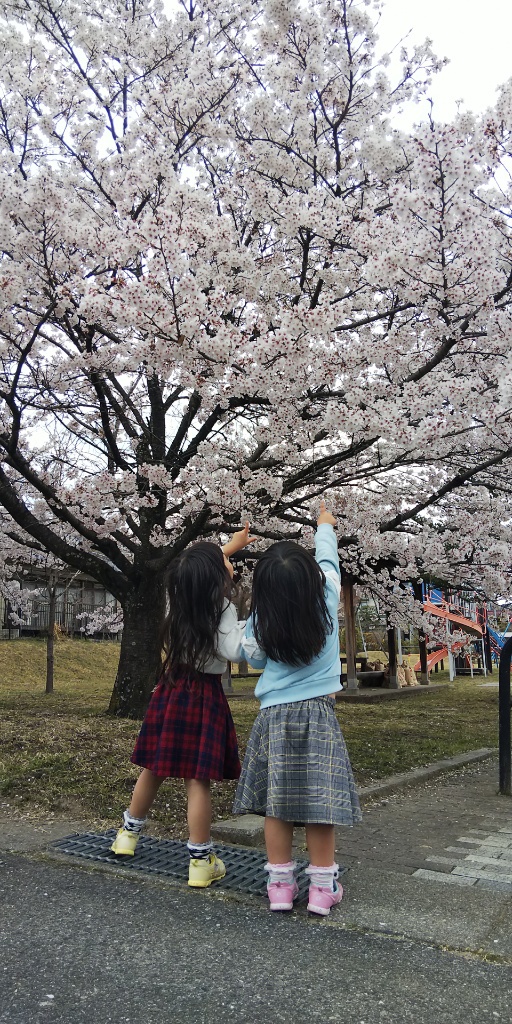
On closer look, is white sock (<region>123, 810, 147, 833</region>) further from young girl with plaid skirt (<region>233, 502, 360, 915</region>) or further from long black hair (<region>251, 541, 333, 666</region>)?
long black hair (<region>251, 541, 333, 666</region>)

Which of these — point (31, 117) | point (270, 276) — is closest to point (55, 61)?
point (31, 117)

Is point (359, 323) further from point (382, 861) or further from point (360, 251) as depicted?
point (382, 861)

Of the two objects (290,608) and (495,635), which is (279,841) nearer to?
(290,608)

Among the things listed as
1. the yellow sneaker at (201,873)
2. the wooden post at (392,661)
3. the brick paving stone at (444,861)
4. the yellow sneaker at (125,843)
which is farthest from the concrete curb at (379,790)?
the wooden post at (392,661)

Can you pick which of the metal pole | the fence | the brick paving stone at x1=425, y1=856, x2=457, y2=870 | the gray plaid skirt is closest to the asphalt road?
the gray plaid skirt

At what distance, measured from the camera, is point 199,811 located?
2.99 metres

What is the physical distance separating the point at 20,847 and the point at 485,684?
17755 mm

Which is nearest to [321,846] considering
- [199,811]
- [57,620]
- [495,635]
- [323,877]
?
[323,877]

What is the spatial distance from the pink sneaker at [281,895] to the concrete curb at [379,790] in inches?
26.8

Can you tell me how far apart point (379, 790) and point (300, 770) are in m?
2.49

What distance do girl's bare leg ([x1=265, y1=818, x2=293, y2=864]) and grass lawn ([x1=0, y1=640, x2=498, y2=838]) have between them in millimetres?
1194

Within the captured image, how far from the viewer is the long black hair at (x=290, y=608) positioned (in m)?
2.86

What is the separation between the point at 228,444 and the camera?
7715mm

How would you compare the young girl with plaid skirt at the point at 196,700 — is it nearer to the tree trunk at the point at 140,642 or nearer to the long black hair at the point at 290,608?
the long black hair at the point at 290,608
